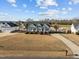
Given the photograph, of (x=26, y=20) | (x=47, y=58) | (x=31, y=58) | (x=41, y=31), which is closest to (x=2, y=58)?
(x=31, y=58)

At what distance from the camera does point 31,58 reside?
14.7 meters

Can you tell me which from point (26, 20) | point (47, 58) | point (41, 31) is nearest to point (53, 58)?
point (47, 58)

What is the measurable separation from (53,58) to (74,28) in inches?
1302

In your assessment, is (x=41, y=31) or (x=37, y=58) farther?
(x=41, y=31)

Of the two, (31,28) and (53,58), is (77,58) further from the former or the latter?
(31,28)

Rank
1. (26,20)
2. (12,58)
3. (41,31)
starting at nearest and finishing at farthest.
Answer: (12,58)
(41,31)
(26,20)

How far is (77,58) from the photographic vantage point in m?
15.3

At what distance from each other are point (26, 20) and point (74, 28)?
75.6 ft

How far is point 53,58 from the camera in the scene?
15008 millimetres

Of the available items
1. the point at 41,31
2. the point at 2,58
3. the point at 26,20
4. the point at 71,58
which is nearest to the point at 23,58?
the point at 2,58

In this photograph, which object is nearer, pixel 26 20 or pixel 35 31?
pixel 35 31

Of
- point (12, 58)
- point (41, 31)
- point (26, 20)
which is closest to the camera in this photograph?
point (12, 58)

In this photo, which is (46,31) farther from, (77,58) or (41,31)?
(77,58)

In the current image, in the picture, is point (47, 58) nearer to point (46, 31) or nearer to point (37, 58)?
point (37, 58)
